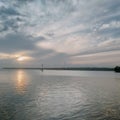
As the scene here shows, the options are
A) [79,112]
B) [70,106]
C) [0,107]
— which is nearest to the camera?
[79,112]

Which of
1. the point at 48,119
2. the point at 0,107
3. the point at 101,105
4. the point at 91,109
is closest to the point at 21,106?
the point at 0,107

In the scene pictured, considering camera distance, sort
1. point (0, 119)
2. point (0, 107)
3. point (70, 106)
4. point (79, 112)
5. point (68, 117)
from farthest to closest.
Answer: point (70, 106)
point (0, 107)
point (79, 112)
point (68, 117)
point (0, 119)

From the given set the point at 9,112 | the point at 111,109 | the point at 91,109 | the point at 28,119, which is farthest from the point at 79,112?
the point at 9,112

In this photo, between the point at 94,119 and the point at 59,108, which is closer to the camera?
the point at 94,119

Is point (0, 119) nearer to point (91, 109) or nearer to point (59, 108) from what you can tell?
point (59, 108)

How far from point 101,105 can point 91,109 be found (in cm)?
396

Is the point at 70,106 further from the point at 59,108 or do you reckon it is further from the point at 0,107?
the point at 0,107

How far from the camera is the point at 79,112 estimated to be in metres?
29.5

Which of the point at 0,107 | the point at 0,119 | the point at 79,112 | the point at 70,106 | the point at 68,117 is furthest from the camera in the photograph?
the point at 70,106

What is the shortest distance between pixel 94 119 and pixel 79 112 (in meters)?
3.73

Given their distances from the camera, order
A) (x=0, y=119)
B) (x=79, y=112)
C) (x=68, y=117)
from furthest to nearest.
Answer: (x=79, y=112)
(x=68, y=117)
(x=0, y=119)

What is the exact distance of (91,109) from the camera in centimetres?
3167

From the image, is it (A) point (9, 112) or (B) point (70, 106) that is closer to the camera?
(A) point (9, 112)

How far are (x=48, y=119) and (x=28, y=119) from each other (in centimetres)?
257
